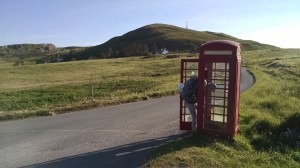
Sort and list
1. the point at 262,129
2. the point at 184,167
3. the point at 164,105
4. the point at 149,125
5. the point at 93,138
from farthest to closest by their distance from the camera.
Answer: the point at 164,105
the point at 149,125
the point at 262,129
the point at 93,138
the point at 184,167

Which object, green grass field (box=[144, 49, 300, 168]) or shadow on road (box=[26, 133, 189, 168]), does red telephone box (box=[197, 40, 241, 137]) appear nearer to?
green grass field (box=[144, 49, 300, 168])

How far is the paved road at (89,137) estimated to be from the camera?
9461mm

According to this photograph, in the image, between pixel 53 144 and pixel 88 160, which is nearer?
pixel 88 160

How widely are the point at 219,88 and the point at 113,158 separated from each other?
3.58 meters

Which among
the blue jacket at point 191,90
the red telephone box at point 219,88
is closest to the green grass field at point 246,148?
the red telephone box at point 219,88

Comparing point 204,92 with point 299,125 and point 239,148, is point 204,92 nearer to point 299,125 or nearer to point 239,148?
point 239,148

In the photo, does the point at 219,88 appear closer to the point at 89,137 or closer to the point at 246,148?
the point at 246,148

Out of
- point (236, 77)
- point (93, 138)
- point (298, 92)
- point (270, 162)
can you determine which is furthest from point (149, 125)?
point (298, 92)

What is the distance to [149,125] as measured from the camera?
1350cm

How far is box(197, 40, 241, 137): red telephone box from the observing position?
10469mm

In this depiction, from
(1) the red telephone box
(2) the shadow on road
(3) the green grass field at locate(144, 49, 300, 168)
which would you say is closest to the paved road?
(2) the shadow on road

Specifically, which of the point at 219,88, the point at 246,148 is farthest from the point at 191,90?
the point at 246,148

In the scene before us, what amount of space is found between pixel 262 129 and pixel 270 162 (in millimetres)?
3321

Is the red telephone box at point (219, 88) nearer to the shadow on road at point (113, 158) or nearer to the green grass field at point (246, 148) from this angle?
the green grass field at point (246, 148)
